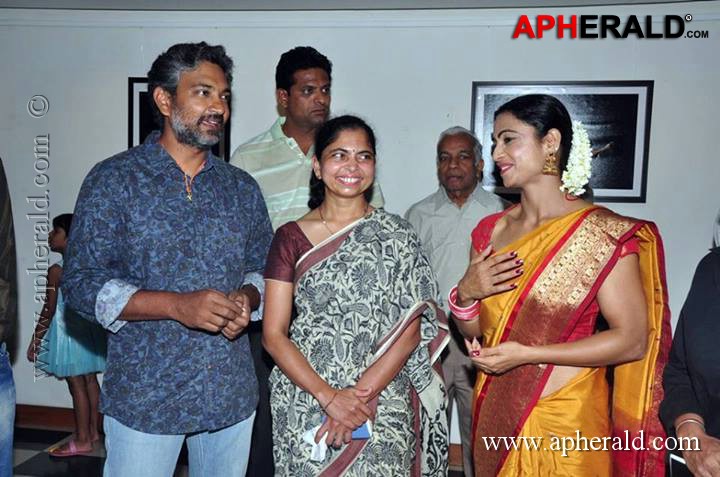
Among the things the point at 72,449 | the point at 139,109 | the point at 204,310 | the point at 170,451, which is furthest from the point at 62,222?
the point at 204,310

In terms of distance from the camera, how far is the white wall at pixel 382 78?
4.07m

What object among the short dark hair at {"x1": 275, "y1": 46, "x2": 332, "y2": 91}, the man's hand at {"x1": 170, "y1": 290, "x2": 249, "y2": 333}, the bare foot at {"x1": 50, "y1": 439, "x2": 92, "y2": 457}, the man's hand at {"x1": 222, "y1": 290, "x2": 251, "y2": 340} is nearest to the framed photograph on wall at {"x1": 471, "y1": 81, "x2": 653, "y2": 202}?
the short dark hair at {"x1": 275, "y1": 46, "x2": 332, "y2": 91}

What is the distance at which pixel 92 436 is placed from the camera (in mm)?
4426

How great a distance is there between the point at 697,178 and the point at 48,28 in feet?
14.7

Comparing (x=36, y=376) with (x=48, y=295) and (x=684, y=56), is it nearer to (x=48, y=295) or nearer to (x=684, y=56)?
(x=48, y=295)

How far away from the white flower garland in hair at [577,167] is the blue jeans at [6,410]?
1.96 metres

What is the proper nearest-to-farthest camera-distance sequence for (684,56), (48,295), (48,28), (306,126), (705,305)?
(705,305)
(306,126)
(684,56)
(48,295)
(48,28)

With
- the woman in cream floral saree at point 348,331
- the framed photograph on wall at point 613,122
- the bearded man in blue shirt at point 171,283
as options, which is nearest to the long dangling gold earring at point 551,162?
the woman in cream floral saree at point 348,331

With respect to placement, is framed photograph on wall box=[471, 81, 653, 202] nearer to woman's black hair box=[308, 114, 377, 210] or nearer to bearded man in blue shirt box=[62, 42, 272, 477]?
woman's black hair box=[308, 114, 377, 210]

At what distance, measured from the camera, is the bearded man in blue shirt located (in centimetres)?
A: 191

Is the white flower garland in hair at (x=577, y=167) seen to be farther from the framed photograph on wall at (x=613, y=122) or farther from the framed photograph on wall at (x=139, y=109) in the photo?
the framed photograph on wall at (x=139, y=109)

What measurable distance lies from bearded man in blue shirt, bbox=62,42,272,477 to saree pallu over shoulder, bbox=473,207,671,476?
84cm

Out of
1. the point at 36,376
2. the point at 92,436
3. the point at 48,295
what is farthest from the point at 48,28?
the point at 92,436

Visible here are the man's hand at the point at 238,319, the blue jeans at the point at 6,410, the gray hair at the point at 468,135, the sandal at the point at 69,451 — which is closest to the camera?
the man's hand at the point at 238,319
